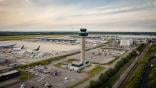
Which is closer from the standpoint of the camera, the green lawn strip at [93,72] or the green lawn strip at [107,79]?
the green lawn strip at [107,79]

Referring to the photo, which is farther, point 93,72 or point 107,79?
point 93,72

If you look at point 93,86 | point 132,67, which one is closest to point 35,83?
point 93,86

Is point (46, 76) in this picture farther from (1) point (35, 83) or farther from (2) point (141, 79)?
(2) point (141, 79)

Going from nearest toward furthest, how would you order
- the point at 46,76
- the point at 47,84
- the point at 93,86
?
the point at 93,86, the point at 47,84, the point at 46,76

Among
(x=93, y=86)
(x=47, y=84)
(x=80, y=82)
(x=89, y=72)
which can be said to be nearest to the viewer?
(x=93, y=86)

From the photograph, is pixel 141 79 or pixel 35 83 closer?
pixel 35 83

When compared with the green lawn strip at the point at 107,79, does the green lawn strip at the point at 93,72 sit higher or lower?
lower

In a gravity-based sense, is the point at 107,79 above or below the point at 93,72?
above

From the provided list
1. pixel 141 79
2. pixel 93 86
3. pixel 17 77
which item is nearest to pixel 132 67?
pixel 141 79

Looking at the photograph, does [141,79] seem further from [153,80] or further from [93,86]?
[93,86]

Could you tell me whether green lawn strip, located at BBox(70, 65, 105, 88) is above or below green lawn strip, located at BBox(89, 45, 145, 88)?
below

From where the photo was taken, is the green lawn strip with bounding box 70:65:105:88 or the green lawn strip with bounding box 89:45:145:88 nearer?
the green lawn strip with bounding box 89:45:145:88
